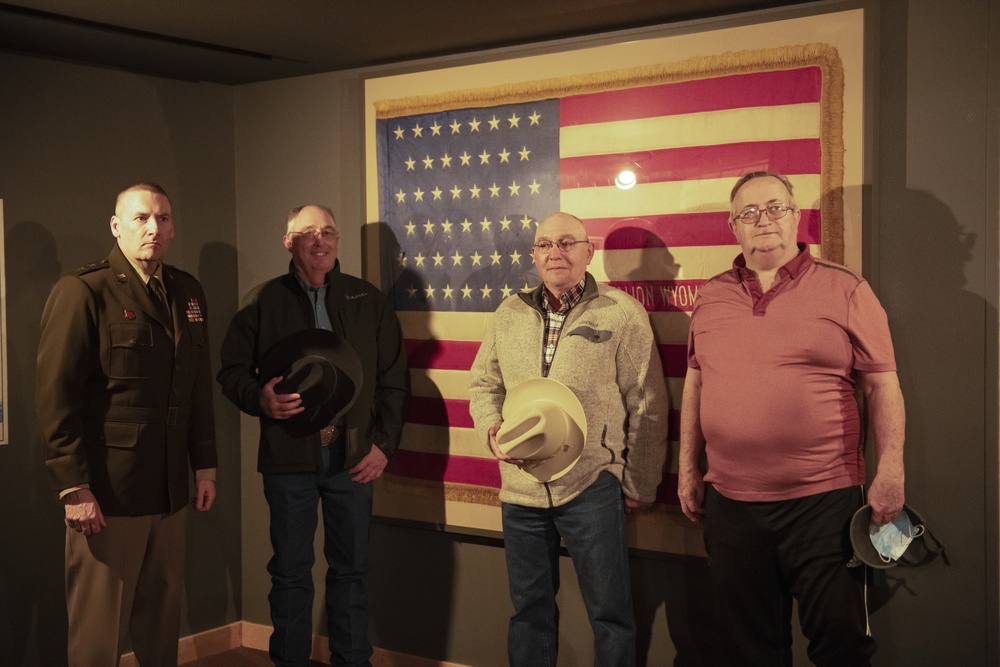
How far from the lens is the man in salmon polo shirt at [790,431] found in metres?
2.81

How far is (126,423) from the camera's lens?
3.21m

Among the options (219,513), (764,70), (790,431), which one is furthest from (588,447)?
(219,513)

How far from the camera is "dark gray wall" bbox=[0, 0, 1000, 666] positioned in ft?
10.0

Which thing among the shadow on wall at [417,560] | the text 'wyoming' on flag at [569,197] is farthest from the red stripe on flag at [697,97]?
the shadow on wall at [417,560]

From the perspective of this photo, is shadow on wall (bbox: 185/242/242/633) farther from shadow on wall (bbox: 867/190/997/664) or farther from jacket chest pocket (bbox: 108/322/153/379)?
shadow on wall (bbox: 867/190/997/664)

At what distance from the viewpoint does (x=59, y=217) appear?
3951mm

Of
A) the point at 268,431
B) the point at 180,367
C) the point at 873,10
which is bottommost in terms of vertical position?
the point at 268,431

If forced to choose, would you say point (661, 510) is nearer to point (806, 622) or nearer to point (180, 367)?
point (806, 622)

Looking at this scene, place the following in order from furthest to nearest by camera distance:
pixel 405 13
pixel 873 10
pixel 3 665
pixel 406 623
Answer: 1. pixel 406 623
2. pixel 3 665
3. pixel 405 13
4. pixel 873 10

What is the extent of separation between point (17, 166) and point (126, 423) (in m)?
1.39

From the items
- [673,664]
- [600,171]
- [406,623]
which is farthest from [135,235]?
[673,664]

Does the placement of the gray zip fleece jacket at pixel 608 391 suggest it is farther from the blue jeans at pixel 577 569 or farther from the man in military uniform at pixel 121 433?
the man in military uniform at pixel 121 433

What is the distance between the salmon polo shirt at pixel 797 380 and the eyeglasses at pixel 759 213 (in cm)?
15

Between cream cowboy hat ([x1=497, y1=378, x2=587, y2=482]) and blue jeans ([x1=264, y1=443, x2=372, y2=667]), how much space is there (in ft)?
2.86
